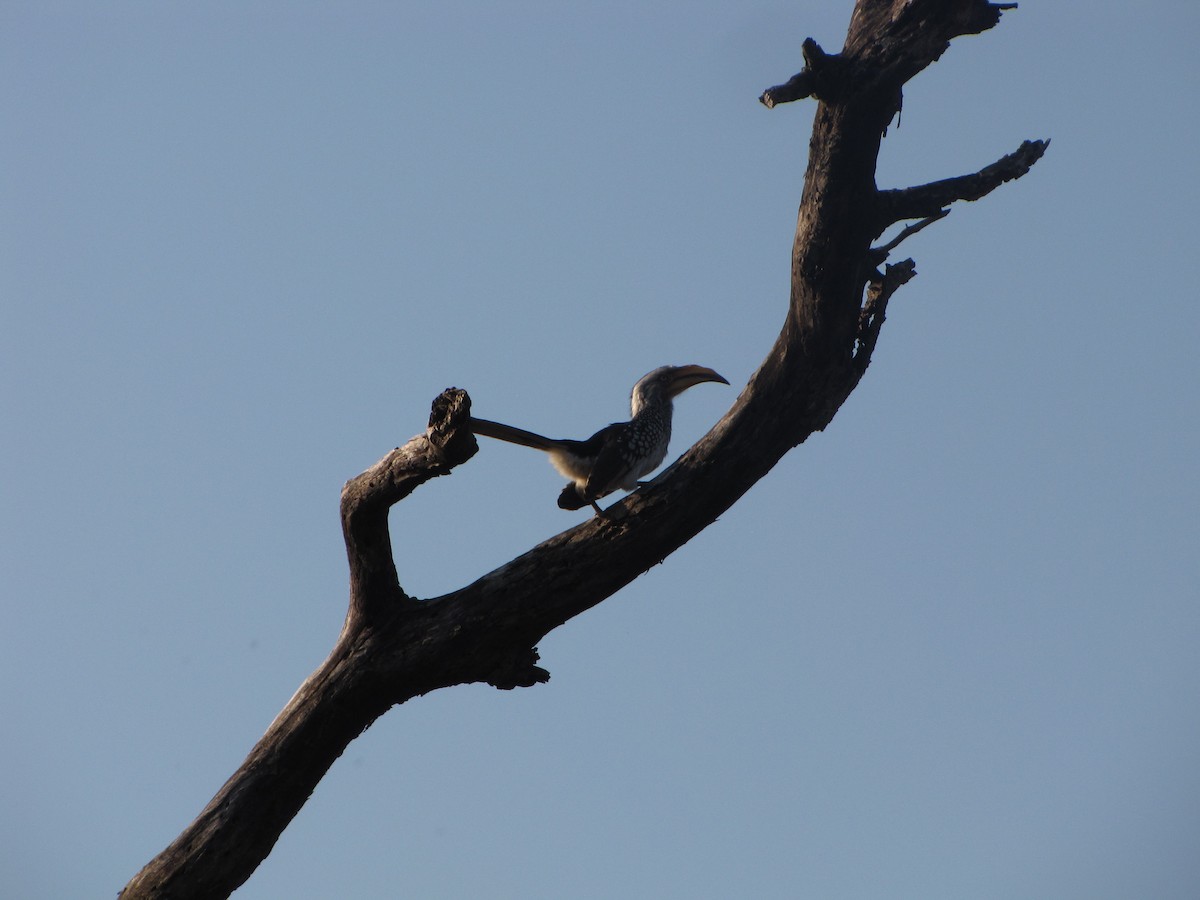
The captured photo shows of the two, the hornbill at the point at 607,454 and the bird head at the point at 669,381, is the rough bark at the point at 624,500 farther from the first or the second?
the bird head at the point at 669,381

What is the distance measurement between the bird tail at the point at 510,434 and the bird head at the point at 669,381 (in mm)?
1042

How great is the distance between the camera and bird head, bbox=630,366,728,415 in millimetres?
6605

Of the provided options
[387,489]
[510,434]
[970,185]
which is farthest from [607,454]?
[970,185]

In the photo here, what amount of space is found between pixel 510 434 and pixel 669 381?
1.55 m

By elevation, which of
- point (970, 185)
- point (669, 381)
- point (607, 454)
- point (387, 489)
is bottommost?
point (387, 489)

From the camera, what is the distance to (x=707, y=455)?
16.8 ft

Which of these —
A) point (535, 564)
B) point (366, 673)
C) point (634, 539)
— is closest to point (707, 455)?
point (634, 539)

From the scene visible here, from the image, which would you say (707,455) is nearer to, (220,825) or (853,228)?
(853,228)

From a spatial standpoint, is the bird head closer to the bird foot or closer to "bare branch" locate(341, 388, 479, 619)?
the bird foot

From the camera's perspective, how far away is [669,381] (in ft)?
21.8

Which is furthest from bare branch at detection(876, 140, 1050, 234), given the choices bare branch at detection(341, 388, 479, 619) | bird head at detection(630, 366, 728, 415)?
bare branch at detection(341, 388, 479, 619)

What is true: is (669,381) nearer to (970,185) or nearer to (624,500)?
(624,500)

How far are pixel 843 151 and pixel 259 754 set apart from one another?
3619 mm

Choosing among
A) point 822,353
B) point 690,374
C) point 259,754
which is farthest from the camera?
point 690,374
